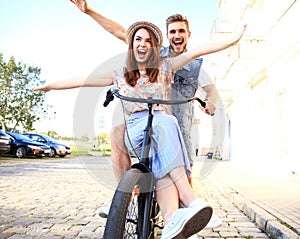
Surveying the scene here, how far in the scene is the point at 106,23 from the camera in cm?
351

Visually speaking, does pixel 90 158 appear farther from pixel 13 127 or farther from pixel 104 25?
pixel 13 127

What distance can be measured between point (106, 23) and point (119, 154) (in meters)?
1.34

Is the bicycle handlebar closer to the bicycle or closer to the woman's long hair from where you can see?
the bicycle

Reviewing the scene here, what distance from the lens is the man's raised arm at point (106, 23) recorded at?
3451mm

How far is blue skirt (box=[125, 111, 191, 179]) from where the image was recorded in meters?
2.50

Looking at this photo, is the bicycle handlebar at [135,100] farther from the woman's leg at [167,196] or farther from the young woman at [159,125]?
the woman's leg at [167,196]

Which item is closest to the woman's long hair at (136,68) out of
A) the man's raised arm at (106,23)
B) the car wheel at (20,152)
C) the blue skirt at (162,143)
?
the blue skirt at (162,143)

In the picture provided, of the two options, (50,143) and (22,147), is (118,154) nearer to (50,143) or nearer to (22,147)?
(22,147)

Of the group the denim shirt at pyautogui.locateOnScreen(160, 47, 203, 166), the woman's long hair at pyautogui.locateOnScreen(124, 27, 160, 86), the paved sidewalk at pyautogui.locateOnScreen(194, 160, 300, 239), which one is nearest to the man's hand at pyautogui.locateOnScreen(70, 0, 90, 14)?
the denim shirt at pyautogui.locateOnScreen(160, 47, 203, 166)

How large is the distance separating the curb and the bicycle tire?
6.65ft

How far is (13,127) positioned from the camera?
34938 mm

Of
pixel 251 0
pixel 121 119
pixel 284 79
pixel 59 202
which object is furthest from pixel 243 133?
pixel 121 119

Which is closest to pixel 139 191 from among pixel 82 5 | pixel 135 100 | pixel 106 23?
pixel 135 100

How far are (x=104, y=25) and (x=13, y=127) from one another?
110 ft
